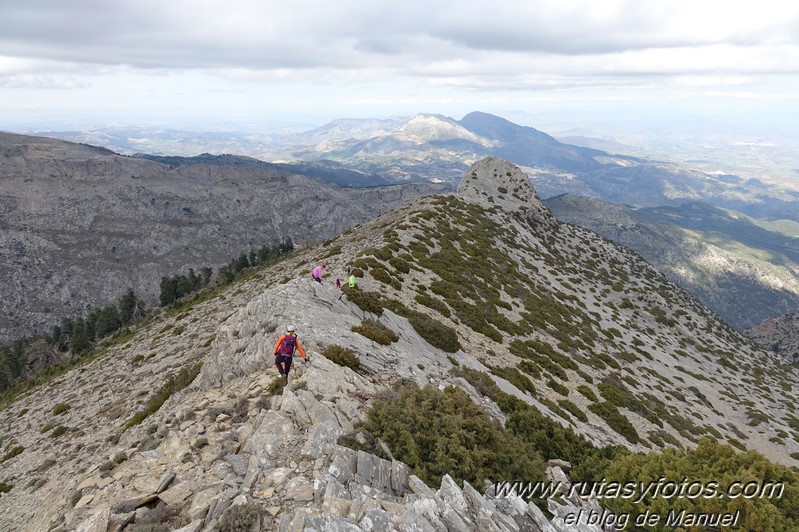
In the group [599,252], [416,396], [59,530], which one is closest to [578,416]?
[416,396]

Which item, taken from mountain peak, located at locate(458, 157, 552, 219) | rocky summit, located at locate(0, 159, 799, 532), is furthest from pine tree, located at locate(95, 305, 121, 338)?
mountain peak, located at locate(458, 157, 552, 219)

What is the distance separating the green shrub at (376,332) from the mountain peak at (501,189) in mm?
65817

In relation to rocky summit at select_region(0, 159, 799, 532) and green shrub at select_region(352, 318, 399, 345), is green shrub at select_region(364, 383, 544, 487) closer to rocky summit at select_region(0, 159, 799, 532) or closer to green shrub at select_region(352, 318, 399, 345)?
rocky summit at select_region(0, 159, 799, 532)

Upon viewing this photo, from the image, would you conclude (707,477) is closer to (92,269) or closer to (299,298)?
(299,298)

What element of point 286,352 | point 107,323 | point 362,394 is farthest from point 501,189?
point 107,323

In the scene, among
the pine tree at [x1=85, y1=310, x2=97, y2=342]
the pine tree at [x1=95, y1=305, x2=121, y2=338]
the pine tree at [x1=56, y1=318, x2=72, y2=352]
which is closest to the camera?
the pine tree at [x1=85, y1=310, x2=97, y2=342]

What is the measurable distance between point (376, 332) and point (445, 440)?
427 inches

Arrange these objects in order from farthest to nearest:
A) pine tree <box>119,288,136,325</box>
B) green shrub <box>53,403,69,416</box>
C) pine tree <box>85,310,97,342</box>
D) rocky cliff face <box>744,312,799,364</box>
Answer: rocky cliff face <box>744,312,799,364</box> < pine tree <box>119,288,136,325</box> < pine tree <box>85,310,97,342</box> < green shrub <box>53,403,69,416</box>

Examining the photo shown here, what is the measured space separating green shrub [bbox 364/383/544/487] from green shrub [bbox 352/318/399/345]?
7.25 m

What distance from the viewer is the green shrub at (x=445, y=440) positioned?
12.4 meters

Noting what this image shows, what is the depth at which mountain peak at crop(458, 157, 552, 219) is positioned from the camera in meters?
91.1

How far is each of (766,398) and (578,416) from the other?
50572 mm

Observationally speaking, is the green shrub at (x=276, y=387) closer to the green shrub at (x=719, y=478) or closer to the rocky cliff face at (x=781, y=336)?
the green shrub at (x=719, y=478)

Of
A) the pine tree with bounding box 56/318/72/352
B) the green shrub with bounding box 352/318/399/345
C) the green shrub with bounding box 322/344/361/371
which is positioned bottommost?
the pine tree with bounding box 56/318/72/352
